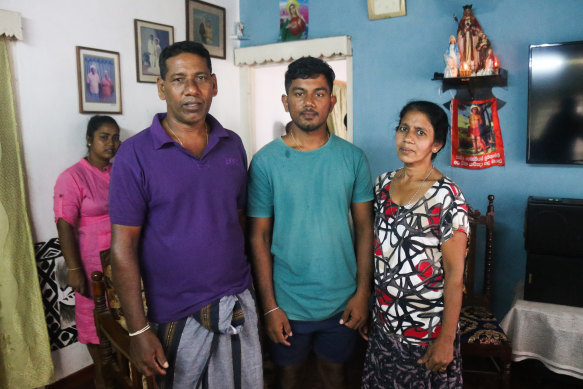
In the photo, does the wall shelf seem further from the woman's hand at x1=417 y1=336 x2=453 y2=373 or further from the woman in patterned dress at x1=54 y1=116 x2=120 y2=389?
the woman in patterned dress at x1=54 y1=116 x2=120 y2=389

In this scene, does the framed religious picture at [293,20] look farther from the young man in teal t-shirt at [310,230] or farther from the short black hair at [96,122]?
the young man in teal t-shirt at [310,230]

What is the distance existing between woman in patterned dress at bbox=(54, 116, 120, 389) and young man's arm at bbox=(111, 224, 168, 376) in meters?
1.23

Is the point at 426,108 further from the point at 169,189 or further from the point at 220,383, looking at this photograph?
the point at 220,383

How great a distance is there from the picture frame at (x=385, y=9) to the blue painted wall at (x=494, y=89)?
41 mm

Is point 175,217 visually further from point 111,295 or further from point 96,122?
point 96,122

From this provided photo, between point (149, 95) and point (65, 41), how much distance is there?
0.63 meters

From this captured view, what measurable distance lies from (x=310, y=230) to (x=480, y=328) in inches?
50.2

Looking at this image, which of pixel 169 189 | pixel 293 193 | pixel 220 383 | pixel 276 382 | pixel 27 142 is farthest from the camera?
pixel 27 142

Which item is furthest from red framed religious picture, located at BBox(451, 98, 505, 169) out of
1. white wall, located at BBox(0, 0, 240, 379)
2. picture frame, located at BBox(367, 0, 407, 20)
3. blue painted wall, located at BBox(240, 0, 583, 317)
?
white wall, located at BBox(0, 0, 240, 379)

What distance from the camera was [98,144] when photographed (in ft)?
8.00

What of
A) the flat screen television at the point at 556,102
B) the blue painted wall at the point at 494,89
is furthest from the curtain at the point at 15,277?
the flat screen television at the point at 556,102

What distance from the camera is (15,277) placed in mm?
2197

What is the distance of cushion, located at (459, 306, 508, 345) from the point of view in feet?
7.02

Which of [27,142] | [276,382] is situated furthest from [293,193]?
[27,142]
